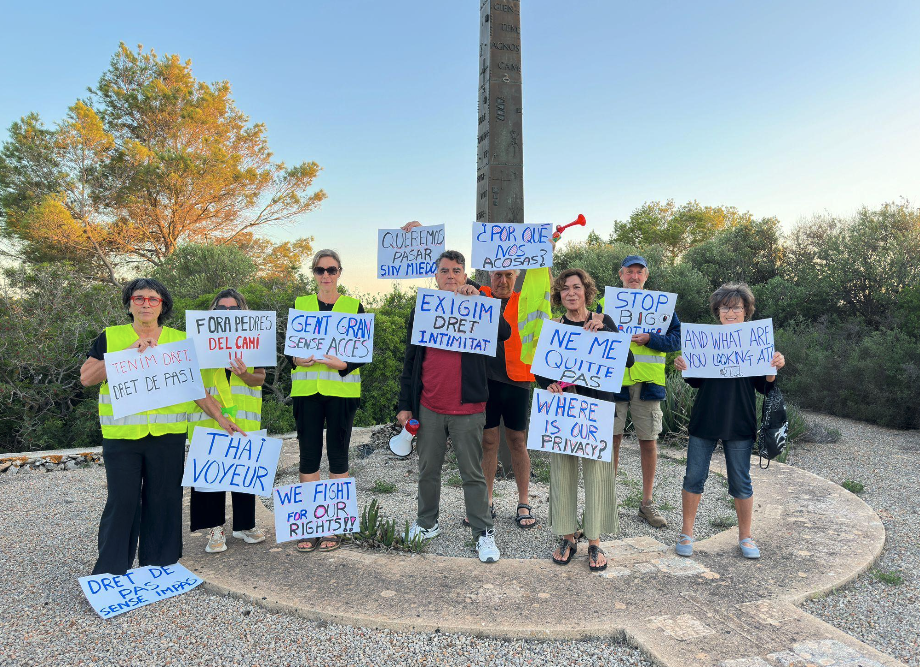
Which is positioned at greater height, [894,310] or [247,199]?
[247,199]

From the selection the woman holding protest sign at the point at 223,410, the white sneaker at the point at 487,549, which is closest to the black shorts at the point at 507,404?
the white sneaker at the point at 487,549

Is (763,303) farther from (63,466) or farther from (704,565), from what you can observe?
(63,466)

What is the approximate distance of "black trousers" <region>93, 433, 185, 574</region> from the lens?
332 centimetres

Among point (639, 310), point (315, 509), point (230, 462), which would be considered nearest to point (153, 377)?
point (230, 462)

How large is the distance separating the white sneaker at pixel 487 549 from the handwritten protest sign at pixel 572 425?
72 cm

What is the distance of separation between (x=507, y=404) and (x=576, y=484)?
31.8 inches

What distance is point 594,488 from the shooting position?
3.54 meters

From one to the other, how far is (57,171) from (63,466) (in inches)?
750

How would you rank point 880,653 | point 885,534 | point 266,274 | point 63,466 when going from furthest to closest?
1. point 266,274
2. point 63,466
3. point 885,534
4. point 880,653

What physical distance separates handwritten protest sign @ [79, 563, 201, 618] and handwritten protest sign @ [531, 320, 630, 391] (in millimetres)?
2548

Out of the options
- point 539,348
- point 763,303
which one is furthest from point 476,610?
point 763,303

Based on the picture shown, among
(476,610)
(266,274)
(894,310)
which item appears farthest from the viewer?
(266,274)

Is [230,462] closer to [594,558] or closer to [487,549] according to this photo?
[487,549]

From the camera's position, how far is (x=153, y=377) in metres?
3.32
